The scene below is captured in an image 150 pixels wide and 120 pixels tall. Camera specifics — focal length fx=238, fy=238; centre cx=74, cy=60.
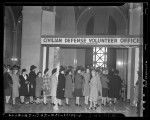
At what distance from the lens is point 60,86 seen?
8.30m

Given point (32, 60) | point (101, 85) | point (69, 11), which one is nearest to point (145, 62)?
point (101, 85)

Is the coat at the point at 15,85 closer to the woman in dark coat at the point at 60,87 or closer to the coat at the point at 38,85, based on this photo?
the coat at the point at 38,85

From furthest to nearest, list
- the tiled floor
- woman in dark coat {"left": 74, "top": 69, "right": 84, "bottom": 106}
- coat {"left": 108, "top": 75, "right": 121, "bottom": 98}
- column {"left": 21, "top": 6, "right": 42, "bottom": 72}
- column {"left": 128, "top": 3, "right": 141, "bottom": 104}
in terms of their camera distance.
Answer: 1. column {"left": 21, "top": 6, "right": 42, "bottom": 72}
2. column {"left": 128, "top": 3, "right": 141, "bottom": 104}
3. coat {"left": 108, "top": 75, "right": 121, "bottom": 98}
4. woman in dark coat {"left": 74, "top": 69, "right": 84, "bottom": 106}
5. the tiled floor

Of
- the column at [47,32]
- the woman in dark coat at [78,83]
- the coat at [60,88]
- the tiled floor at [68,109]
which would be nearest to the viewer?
the tiled floor at [68,109]

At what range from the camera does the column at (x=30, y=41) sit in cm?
970

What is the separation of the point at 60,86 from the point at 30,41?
Answer: 8.38 feet

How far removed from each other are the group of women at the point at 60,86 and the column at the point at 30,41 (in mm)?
965

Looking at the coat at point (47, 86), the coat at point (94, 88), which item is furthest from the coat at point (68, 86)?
the coat at point (94, 88)

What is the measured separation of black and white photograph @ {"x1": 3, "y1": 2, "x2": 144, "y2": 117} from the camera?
8.33 m

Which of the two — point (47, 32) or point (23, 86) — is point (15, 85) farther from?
point (47, 32)

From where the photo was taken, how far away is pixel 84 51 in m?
12.5

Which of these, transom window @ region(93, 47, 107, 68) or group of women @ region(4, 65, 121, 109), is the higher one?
transom window @ region(93, 47, 107, 68)

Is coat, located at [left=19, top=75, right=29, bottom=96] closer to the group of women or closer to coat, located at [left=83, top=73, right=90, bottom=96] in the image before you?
the group of women

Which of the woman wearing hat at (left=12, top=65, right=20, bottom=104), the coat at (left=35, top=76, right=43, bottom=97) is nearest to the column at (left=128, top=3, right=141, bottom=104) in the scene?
the coat at (left=35, top=76, right=43, bottom=97)
